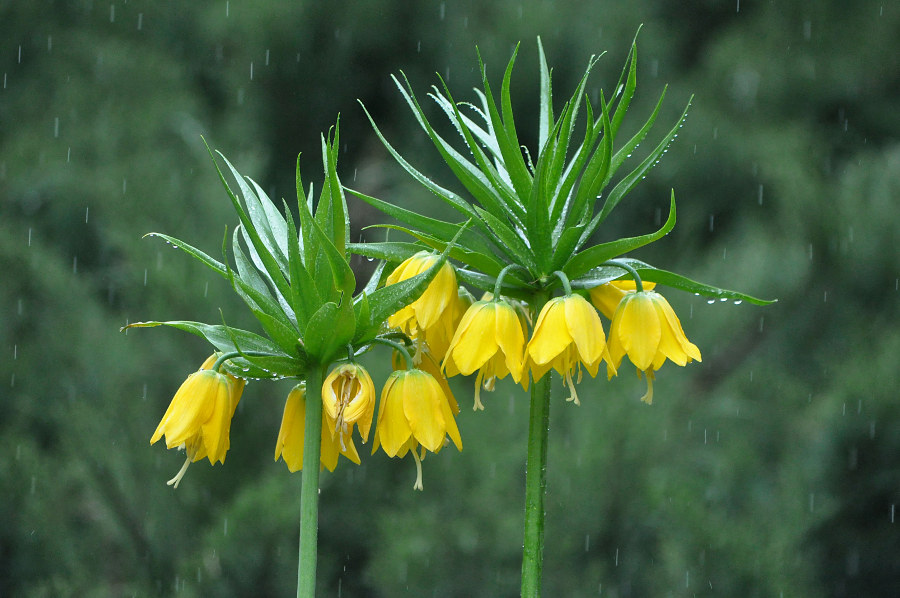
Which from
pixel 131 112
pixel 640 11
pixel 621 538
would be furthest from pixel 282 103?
pixel 621 538

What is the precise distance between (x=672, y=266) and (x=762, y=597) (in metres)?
1.36

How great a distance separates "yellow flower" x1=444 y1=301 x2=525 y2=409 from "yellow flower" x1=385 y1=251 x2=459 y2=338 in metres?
0.03

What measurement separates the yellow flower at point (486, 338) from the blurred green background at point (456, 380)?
1.99 meters

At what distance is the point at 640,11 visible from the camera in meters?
4.59

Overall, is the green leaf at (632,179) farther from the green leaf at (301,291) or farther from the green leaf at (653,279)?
the green leaf at (301,291)

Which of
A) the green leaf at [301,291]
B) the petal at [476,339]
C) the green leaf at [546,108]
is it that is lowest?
the petal at [476,339]

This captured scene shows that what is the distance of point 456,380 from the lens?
10.4 feet

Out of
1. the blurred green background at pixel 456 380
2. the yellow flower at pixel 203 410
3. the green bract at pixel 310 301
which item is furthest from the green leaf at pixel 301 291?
the blurred green background at pixel 456 380

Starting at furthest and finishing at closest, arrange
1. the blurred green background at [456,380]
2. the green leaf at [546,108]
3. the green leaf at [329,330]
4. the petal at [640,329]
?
1. the blurred green background at [456,380]
2. the green leaf at [546,108]
3. the petal at [640,329]
4. the green leaf at [329,330]

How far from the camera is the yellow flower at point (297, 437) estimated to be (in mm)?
996

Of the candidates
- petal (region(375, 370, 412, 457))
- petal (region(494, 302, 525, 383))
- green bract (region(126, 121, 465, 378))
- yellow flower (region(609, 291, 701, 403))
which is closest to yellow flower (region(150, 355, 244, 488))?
green bract (region(126, 121, 465, 378))

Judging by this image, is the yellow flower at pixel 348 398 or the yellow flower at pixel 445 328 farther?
the yellow flower at pixel 445 328

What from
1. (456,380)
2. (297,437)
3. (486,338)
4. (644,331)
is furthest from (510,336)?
(456,380)

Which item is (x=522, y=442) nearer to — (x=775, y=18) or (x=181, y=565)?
(x=181, y=565)
